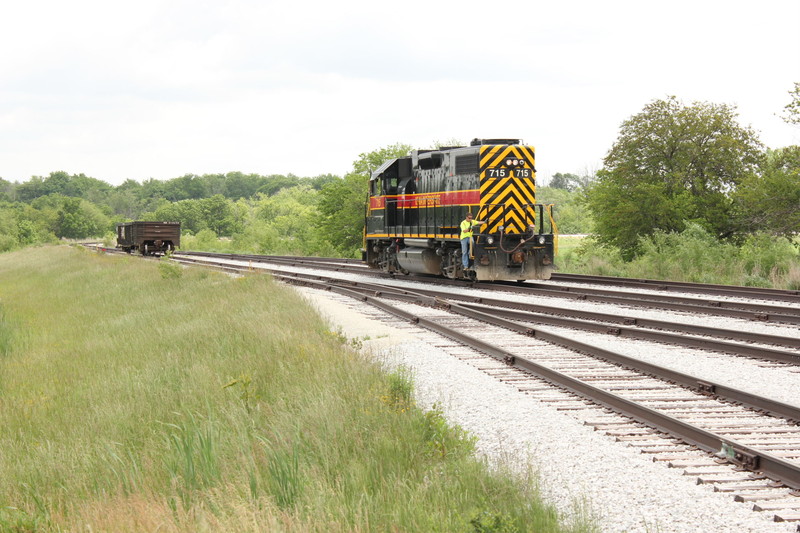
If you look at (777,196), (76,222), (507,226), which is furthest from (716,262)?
(76,222)

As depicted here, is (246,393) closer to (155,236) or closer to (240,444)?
(240,444)

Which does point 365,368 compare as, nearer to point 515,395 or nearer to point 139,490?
point 515,395

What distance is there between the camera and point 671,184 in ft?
87.1

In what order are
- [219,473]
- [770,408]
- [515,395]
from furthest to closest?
[515,395]
[770,408]
[219,473]

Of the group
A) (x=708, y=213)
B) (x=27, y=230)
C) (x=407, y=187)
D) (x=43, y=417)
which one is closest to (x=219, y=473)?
(x=43, y=417)

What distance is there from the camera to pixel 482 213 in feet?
62.8

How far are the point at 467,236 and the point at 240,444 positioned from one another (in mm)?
13318

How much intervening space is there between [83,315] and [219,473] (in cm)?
1823

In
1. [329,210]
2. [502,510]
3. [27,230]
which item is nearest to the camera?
[502,510]

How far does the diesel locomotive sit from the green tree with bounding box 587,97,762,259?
7.52m

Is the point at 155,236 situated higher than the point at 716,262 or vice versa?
the point at 155,236

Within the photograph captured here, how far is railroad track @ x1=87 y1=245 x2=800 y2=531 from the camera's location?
4961 millimetres

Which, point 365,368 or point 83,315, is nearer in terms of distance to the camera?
point 365,368

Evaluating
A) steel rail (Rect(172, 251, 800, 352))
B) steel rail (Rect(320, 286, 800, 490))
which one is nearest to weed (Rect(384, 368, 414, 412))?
steel rail (Rect(320, 286, 800, 490))
